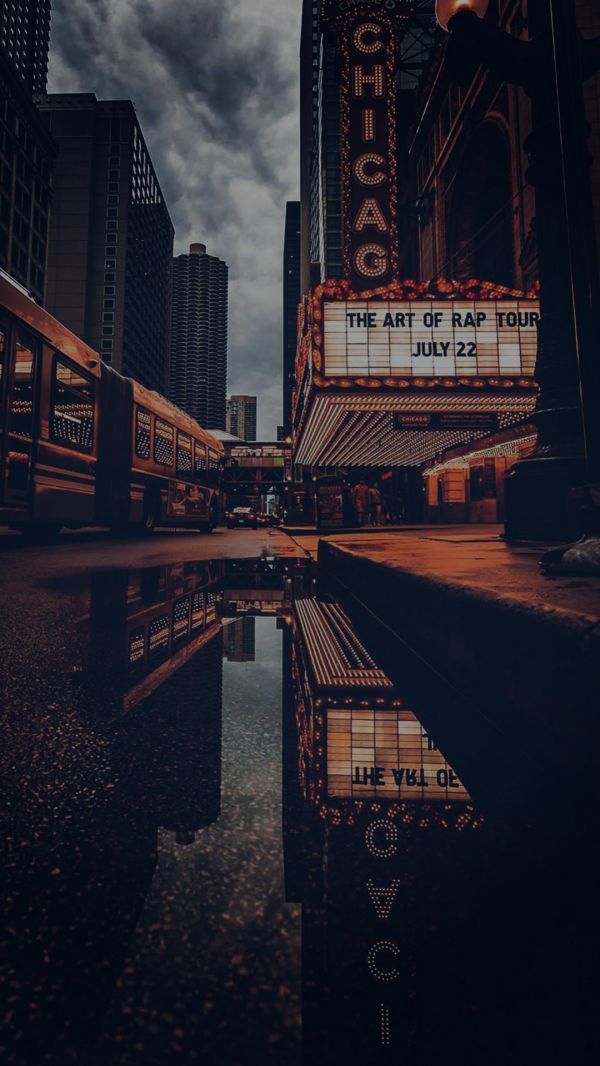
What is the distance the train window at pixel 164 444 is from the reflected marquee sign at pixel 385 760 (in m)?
11.6

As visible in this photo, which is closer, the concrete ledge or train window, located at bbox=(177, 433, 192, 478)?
the concrete ledge

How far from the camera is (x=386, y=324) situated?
1359 centimetres

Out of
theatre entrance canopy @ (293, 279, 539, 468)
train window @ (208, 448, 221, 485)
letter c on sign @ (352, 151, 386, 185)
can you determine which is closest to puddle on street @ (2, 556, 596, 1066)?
theatre entrance canopy @ (293, 279, 539, 468)

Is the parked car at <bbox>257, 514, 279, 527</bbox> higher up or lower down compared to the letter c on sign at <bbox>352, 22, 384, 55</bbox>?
lower down

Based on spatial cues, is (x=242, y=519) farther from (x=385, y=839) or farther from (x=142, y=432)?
(x=385, y=839)

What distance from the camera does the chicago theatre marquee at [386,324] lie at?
13492 millimetres

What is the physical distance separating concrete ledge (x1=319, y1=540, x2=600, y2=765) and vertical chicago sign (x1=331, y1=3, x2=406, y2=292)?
1572 centimetres

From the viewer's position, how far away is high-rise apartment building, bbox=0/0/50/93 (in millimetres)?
87375

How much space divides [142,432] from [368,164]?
11.6 m

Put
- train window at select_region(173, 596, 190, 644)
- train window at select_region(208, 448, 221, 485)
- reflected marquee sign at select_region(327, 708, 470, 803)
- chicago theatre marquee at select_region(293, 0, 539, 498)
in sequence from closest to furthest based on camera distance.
Answer: reflected marquee sign at select_region(327, 708, 470, 803)
train window at select_region(173, 596, 190, 644)
chicago theatre marquee at select_region(293, 0, 539, 498)
train window at select_region(208, 448, 221, 485)

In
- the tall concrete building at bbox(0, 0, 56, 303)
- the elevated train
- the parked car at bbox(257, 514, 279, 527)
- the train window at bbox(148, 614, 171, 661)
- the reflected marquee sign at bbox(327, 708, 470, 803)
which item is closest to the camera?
the reflected marquee sign at bbox(327, 708, 470, 803)

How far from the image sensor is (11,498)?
24.1 ft

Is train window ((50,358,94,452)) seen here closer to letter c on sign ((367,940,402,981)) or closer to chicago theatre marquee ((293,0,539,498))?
chicago theatre marquee ((293,0,539,498))

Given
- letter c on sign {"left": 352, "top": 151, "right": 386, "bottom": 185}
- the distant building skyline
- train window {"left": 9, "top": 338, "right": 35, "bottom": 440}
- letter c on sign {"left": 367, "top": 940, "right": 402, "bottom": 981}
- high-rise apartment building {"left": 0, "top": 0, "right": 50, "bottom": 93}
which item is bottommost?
letter c on sign {"left": 367, "top": 940, "right": 402, "bottom": 981}
